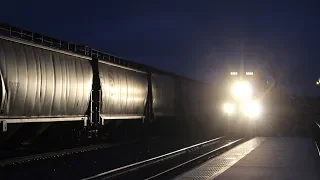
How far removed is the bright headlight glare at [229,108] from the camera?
3653cm

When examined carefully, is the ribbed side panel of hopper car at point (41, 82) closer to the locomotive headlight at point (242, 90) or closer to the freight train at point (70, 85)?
the freight train at point (70, 85)

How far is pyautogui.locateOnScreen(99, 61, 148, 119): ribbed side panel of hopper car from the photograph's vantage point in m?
21.3

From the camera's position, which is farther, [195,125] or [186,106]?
[195,125]

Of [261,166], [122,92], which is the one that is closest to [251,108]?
[122,92]

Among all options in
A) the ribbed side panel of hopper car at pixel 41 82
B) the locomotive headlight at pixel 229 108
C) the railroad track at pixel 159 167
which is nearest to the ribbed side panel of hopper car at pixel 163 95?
the locomotive headlight at pixel 229 108

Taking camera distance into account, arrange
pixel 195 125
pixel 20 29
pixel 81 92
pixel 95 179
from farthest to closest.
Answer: pixel 195 125
pixel 81 92
pixel 20 29
pixel 95 179

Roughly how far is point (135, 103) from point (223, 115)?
14.9 meters

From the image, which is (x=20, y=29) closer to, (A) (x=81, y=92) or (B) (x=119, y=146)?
(A) (x=81, y=92)

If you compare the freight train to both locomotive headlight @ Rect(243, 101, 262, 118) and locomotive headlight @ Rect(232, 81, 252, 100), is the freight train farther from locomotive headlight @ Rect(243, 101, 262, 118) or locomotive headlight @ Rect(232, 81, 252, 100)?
locomotive headlight @ Rect(243, 101, 262, 118)

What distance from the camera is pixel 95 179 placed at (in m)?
12.5

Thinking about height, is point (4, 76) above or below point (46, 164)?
above

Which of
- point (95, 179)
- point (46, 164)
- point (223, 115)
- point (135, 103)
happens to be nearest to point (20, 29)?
point (46, 164)

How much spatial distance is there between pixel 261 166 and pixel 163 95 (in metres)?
15.1

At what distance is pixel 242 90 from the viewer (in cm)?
3528
